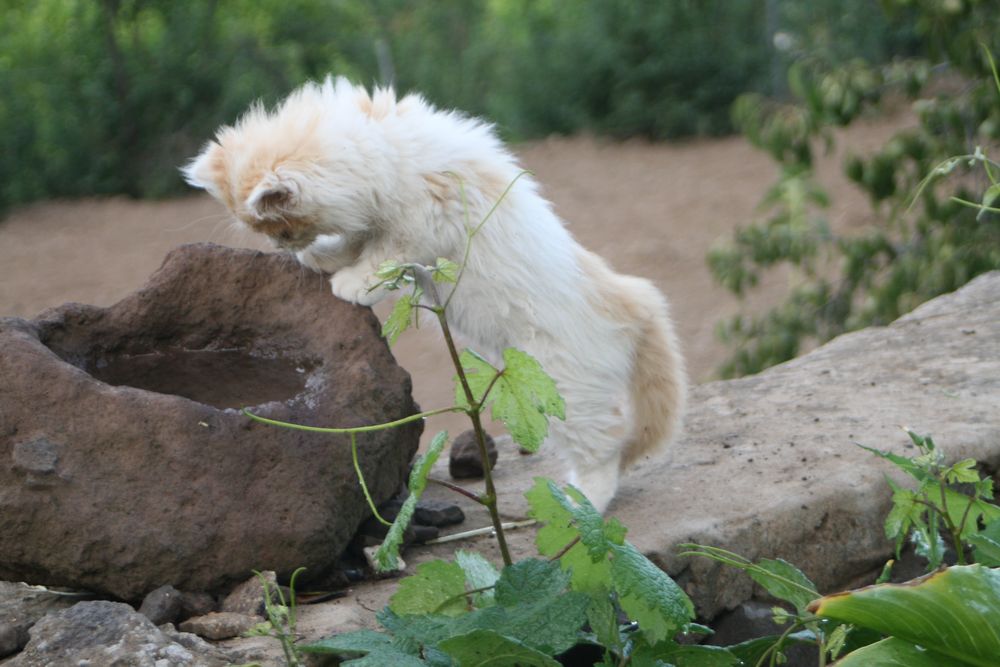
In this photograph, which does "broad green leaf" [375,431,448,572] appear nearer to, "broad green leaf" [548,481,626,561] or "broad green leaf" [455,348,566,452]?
"broad green leaf" [455,348,566,452]

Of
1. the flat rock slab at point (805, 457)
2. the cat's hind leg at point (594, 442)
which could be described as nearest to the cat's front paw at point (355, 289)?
the cat's hind leg at point (594, 442)

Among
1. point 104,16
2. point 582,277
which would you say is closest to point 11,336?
point 582,277

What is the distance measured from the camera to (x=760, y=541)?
368 cm

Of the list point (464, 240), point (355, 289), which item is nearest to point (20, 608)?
point (355, 289)

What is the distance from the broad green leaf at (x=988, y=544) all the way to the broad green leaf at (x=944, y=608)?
391 millimetres

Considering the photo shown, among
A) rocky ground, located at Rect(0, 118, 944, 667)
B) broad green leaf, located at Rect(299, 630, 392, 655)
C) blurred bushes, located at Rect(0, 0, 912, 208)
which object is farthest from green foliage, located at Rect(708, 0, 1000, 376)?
blurred bushes, located at Rect(0, 0, 912, 208)

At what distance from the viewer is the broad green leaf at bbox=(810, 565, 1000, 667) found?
2.50m

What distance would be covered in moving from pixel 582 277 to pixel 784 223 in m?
4.24

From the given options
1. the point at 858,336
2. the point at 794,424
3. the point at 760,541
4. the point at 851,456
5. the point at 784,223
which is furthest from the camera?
the point at 784,223

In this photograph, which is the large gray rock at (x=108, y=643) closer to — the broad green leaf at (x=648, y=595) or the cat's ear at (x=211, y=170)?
the broad green leaf at (x=648, y=595)

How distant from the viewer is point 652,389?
156 inches

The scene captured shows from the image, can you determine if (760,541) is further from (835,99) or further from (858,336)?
(835,99)

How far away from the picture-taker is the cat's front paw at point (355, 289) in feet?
12.1

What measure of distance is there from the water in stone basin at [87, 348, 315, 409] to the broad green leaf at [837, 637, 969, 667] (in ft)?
5.72
